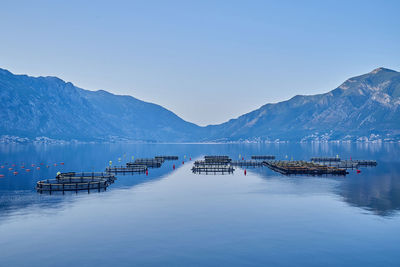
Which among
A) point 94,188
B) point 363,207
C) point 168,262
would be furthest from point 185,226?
point 94,188

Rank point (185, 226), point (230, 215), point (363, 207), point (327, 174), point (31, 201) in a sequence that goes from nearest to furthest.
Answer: point (185, 226) < point (230, 215) < point (363, 207) < point (31, 201) < point (327, 174)

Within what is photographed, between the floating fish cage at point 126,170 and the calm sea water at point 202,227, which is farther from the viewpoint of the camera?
the floating fish cage at point 126,170

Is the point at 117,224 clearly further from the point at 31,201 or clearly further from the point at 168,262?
the point at 31,201

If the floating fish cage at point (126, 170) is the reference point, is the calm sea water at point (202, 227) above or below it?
below

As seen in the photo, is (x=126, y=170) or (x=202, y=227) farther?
(x=126, y=170)

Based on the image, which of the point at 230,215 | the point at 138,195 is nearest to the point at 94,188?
the point at 138,195

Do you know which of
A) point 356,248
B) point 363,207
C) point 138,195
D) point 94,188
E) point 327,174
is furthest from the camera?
point 327,174

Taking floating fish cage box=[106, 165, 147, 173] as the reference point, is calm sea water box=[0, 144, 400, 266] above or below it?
below

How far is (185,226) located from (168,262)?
1333 cm

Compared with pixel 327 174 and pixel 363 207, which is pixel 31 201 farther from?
pixel 327 174

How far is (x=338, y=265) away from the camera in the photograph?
1332 inches

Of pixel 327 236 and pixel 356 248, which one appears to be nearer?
pixel 356 248

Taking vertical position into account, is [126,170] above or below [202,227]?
above

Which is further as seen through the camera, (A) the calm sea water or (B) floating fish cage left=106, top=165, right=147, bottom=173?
(B) floating fish cage left=106, top=165, right=147, bottom=173
